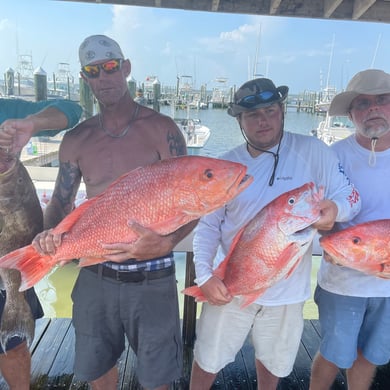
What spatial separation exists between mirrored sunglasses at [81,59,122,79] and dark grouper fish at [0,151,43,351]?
1.88 ft

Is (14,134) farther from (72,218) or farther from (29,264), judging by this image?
(29,264)

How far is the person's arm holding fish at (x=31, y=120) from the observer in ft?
4.89

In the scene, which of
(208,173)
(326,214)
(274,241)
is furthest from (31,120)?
(326,214)

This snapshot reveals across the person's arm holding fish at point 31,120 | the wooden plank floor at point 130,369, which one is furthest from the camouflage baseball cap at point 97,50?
the wooden plank floor at point 130,369

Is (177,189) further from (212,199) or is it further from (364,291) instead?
(364,291)

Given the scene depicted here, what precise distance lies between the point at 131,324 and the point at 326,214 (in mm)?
1150

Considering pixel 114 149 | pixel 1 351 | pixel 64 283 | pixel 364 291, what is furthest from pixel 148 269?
pixel 64 283

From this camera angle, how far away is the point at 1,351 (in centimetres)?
198

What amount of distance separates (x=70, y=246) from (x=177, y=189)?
50 centimetres

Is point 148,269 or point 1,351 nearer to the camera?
point 148,269

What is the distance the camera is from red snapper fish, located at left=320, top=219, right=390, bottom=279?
1.55m

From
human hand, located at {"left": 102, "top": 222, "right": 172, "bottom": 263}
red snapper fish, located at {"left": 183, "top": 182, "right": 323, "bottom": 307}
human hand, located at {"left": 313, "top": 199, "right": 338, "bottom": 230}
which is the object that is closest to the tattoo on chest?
human hand, located at {"left": 102, "top": 222, "right": 172, "bottom": 263}

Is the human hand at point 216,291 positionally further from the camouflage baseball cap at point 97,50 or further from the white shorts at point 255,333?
the camouflage baseball cap at point 97,50

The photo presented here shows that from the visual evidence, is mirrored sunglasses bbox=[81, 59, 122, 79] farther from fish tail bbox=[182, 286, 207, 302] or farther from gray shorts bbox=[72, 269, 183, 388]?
fish tail bbox=[182, 286, 207, 302]
